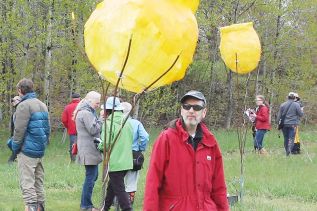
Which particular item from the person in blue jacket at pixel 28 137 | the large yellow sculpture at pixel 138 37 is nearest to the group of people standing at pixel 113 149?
the person in blue jacket at pixel 28 137

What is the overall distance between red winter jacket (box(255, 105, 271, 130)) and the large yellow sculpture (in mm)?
10726

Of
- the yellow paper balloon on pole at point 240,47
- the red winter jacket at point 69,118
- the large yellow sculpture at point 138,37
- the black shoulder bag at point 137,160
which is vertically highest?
the yellow paper balloon on pole at point 240,47

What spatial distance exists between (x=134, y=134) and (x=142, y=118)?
62.1ft

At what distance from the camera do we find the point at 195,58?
29844 millimetres

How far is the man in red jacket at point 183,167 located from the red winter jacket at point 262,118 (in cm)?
1060

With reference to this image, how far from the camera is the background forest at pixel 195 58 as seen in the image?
20.8 m

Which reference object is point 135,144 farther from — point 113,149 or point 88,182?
point 113,149

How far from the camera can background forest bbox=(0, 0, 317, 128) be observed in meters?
20.8

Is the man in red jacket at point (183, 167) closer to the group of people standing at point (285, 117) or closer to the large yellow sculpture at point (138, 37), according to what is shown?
the large yellow sculpture at point (138, 37)

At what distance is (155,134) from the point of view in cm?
2377

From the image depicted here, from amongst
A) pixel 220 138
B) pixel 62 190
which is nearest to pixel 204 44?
pixel 220 138

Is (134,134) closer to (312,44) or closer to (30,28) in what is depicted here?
(30,28)

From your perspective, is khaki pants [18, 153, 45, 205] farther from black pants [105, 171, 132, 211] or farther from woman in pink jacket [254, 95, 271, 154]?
woman in pink jacket [254, 95, 271, 154]

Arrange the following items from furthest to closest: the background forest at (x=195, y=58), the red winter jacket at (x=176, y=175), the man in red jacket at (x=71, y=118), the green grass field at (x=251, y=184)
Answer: the background forest at (x=195, y=58)
the man in red jacket at (x=71, y=118)
the green grass field at (x=251, y=184)
the red winter jacket at (x=176, y=175)
